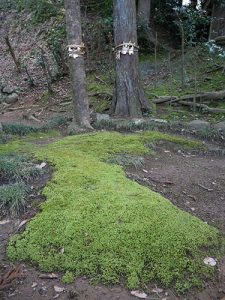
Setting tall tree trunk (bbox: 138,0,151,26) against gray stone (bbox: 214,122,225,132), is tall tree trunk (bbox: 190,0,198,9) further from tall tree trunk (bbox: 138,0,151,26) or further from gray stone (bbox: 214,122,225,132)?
gray stone (bbox: 214,122,225,132)

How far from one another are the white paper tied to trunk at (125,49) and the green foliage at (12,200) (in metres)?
4.05

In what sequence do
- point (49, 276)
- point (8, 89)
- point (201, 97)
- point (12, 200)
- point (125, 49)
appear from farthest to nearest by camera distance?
point (8, 89), point (201, 97), point (125, 49), point (12, 200), point (49, 276)

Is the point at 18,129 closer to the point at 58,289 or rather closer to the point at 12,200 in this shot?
the point at 12,200

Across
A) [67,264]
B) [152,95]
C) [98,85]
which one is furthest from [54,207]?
[98,85]

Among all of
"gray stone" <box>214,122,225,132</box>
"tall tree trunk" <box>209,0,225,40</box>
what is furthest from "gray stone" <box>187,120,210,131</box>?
"tall tree trunk" <box>209,0,225,40</box>

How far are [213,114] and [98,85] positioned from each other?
3.61 meters

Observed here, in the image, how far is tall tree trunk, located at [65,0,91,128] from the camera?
6078mm

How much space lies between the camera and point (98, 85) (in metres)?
10.0

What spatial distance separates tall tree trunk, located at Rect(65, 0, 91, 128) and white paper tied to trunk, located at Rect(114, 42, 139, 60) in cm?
92

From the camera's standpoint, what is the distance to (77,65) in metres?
6.23

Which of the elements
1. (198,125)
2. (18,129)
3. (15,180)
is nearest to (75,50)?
(18,129)

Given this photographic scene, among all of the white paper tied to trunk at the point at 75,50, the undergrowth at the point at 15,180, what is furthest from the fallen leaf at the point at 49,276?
the white paper tied to trunk at the point at 75,50

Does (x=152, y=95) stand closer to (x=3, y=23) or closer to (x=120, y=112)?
(x=120, y=112)

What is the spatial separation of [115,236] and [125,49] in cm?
467
